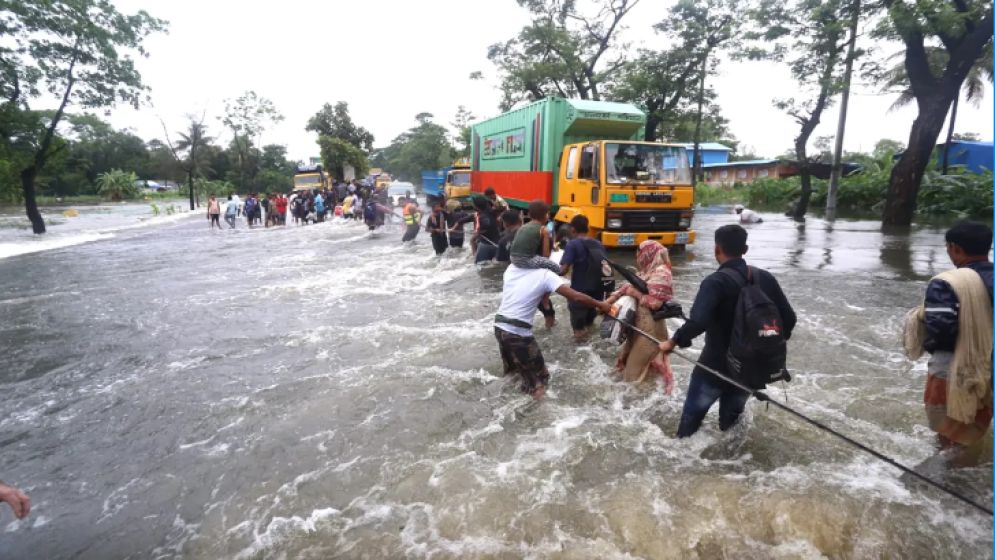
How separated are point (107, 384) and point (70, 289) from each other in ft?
22.1

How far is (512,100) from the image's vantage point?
29.4 m

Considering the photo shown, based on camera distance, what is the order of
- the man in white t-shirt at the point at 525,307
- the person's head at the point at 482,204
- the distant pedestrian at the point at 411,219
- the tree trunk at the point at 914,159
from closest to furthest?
the man in white t-shirt at the point at 525,307, the person's head at the point at 482,204, the distant pedestrian at the point at 411,219, the tree trunk at the point at 914,159

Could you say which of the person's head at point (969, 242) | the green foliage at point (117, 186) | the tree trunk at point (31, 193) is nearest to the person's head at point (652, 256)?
the person's head at point (969, 242)

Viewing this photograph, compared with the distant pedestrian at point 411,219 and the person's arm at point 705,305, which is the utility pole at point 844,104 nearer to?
the distant pedestrian at point 411,219

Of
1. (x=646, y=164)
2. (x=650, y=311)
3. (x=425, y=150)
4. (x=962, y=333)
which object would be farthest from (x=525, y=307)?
(x=425, y=150)

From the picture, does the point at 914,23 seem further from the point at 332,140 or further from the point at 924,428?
the point at 332,140

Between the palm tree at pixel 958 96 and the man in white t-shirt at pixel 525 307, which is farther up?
the palm tree at pixel 958 96

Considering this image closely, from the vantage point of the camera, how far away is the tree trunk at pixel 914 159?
14977mm

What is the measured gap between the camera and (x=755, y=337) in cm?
296

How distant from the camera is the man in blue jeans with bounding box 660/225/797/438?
310cm

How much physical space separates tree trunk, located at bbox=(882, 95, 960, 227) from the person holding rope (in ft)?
52.5

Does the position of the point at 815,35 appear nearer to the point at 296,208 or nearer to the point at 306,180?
the point at 296,208

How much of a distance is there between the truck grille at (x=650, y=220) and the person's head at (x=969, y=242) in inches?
282

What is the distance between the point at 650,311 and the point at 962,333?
2016 mm
